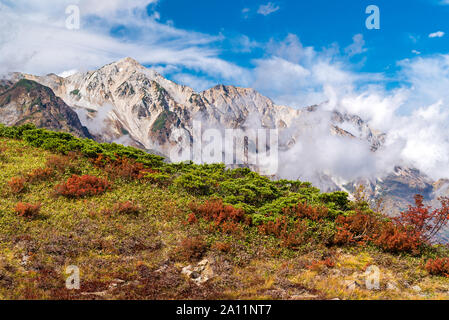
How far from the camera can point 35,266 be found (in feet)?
33.3

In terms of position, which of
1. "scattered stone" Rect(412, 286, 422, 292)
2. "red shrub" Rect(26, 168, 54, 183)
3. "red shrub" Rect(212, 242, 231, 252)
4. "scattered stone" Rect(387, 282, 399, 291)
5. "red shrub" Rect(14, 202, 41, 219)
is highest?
"red shrub" Rect(26, 168, 54, 183)

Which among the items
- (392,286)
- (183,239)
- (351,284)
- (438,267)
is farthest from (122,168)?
(438,267)

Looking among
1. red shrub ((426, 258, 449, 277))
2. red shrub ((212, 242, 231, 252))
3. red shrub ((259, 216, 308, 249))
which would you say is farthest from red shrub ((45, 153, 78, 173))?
red shrub ((426, 258, 449, 277))

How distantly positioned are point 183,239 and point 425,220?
478 inches

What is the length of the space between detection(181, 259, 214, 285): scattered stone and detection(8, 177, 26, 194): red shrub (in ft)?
34.2

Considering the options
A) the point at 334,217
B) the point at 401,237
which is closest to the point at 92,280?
the point at 334,217

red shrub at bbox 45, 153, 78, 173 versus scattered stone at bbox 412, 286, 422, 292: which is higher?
red shrub at bbox 45, 153, 78, 173

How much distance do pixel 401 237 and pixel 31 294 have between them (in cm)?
1442

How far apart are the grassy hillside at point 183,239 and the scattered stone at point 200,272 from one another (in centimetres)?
5

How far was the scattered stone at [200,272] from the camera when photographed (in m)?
10.6

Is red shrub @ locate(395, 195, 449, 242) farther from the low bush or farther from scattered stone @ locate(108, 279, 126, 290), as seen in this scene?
the low bush

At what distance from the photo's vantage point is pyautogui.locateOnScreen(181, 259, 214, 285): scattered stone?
10.6 m

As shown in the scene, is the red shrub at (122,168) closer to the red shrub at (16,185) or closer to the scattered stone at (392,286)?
the red shrub at (16,185)
